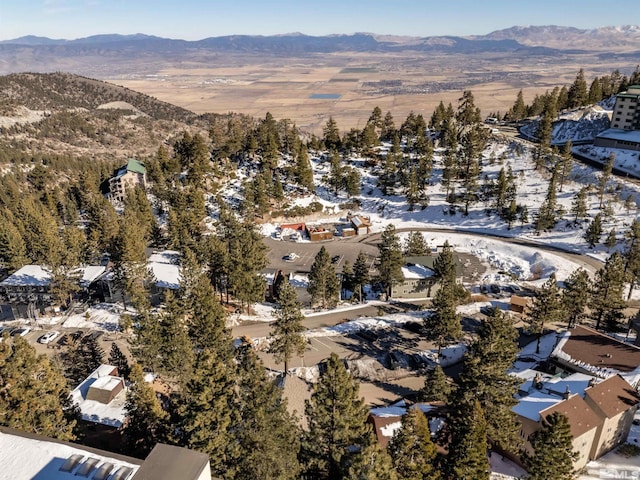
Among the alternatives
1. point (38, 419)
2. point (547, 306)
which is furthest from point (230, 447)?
point (547, 306)

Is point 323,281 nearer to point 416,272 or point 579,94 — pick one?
point 416,272

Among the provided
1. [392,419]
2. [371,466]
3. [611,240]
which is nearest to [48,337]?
[392,419]

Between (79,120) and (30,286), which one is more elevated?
(79,120)

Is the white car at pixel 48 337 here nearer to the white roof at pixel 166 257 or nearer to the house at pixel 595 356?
the white roof at pixel 166 257

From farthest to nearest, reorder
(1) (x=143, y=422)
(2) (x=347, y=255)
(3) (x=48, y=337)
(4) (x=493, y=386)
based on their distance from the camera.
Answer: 1. (2) (x=347, y=255)
2. (3) (x=48, y=337)
3. (4) (x=493, y=386)
4. (1) (x=143, y=422)

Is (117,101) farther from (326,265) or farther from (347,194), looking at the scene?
(326,265)

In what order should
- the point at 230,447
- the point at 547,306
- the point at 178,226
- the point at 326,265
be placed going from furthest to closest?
the point at 178,226 < the point at 326,265 < the point at 547,306 < the point at 230,447

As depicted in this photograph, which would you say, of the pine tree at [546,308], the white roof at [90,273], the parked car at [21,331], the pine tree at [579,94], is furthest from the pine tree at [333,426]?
the pine tree at [579,94]
